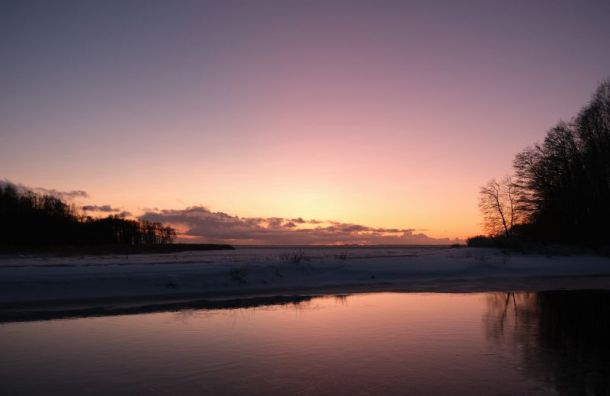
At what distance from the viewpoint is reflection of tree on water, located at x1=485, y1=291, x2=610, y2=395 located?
21.0 ft

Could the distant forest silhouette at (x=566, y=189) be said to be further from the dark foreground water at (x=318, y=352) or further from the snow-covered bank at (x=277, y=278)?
the dark foreground water at (x=318, y=352)

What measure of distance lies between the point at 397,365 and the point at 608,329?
635 centimetres

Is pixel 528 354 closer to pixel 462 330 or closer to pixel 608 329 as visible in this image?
pixel 462 330

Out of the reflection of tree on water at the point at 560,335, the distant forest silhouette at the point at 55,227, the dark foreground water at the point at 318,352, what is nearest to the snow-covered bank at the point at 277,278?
the reflection of tree on water at the point at 560,335

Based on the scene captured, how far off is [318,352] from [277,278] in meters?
14.2

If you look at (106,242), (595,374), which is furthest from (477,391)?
(106,242)

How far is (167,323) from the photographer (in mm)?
11297

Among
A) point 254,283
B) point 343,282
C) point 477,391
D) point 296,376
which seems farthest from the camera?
point 343,282

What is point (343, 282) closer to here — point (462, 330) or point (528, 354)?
point (462, 330)

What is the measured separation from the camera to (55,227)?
72938 mm

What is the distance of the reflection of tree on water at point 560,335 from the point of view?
6387 mm

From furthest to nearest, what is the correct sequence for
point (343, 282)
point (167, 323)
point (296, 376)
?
point (343, 282), point (167, 323), point (296, 376)

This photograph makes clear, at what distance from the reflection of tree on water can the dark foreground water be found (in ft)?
0.09

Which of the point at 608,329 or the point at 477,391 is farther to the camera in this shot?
the point at 608,329
